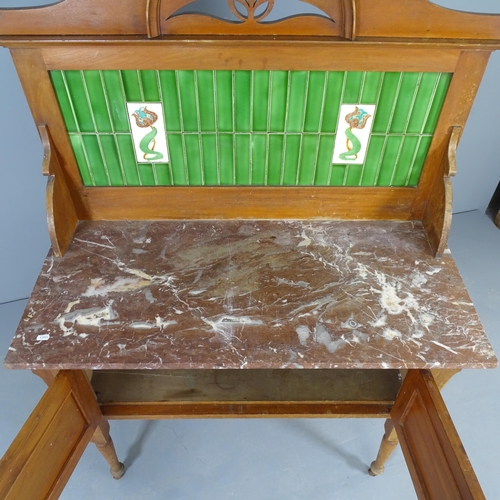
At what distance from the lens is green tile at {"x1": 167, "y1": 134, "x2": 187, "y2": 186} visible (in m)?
1.34

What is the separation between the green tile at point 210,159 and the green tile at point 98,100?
27 cm

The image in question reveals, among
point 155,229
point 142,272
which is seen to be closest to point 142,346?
point 142,272

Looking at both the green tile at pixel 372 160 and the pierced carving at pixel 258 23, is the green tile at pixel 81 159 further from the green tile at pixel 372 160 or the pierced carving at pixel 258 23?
the green tile at pixel 372 160

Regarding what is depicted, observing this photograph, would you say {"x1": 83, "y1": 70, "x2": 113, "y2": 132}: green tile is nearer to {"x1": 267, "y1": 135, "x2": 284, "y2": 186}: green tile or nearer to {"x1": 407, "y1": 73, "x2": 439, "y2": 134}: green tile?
{"x1": 267, "y1": 135, "x2": 284, "y2": 186}: green tile

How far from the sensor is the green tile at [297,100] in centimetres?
122

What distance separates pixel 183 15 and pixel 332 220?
756 mm

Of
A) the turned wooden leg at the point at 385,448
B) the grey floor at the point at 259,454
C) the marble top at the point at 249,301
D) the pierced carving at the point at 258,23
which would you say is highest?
the pierced carving at the point at 258,23

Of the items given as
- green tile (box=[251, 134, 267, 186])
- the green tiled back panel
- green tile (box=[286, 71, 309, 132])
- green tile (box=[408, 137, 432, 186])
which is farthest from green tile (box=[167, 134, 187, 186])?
green tile (box=[408, 137, 432, 186])

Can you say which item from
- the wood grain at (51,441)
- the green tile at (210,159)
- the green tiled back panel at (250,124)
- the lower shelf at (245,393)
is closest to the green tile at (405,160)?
the green tiled back panel at (250,124)

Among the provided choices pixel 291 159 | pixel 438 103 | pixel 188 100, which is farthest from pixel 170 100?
pixel 438 103

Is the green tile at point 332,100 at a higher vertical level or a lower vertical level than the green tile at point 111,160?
higher

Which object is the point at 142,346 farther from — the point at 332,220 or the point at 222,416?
the point at 332,220

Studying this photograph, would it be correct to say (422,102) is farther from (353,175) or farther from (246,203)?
(246,203)

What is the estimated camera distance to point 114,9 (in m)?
1.08
